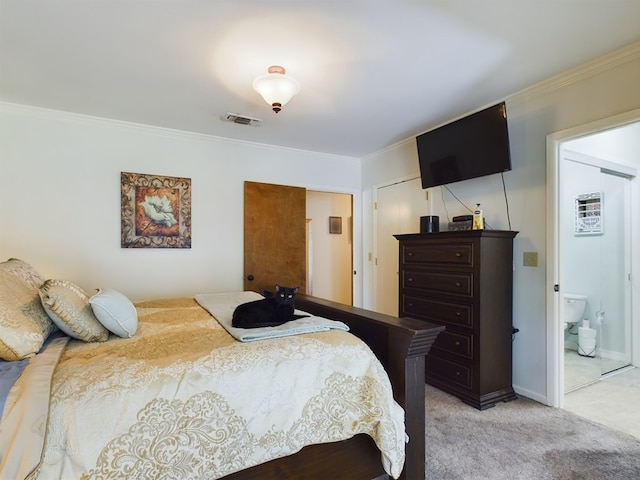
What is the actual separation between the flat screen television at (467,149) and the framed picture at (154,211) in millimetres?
2581

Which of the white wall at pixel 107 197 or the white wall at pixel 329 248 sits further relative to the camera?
the white wall at pixel 329 248

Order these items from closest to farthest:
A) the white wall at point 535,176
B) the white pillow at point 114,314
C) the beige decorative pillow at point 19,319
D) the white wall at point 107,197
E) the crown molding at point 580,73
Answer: the beige decorative pillow at point 19,319 → the white pillow at point 114,314 → the crown molding at point 580,73 → the white wall at point 535,176 → the white wall at point 107,197

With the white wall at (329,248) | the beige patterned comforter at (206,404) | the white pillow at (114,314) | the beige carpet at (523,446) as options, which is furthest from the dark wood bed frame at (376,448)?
the white wall at (329,248)

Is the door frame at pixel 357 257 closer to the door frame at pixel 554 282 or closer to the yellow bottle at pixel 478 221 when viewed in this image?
the yellow bottle at pixel 478 221

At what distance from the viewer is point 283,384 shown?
1.33 metres

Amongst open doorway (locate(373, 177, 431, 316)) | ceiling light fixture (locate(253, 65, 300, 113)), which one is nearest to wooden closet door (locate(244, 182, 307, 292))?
open doorway (locate(373, 177, 431, 316))

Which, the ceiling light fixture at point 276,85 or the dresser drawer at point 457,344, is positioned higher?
the ceiling light fixture at point 276,85

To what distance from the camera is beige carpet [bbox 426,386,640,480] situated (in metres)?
1.80

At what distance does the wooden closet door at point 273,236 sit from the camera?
3.98m

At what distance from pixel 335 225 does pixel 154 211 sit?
3.19 m

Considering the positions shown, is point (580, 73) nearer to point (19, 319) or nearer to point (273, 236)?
point (273, 236)

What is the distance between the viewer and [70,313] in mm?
1496

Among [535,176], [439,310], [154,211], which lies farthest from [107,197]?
[535,176]

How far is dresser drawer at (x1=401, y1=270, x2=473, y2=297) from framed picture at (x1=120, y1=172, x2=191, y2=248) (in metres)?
2.37
